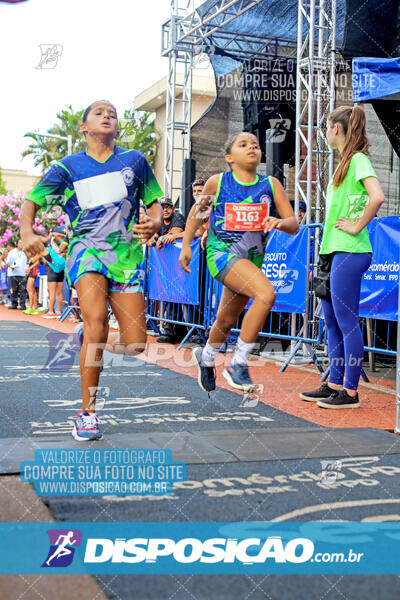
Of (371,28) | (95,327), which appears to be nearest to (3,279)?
(371,28)

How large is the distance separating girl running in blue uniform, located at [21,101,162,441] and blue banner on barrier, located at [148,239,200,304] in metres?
4.83

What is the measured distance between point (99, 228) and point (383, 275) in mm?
3314

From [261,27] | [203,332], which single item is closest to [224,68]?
[261,27]

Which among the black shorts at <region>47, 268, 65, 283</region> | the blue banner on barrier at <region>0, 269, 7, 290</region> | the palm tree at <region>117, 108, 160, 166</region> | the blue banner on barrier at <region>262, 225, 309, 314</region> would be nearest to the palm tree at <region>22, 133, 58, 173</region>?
the palm tree at <region>117, 108, 160, 166</region>

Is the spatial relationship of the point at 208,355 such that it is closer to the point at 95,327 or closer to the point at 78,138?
the point at 95,327

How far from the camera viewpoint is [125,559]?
2.25 meters

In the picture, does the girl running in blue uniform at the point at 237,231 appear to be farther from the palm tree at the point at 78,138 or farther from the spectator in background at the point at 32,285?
the palm tree at the point at 78,138

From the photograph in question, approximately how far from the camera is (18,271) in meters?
18.5

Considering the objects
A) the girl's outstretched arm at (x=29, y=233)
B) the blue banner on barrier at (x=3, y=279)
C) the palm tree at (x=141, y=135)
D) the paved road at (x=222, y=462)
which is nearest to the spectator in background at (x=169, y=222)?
the paved road at (x=222, y=462)

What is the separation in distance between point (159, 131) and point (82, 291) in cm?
3698

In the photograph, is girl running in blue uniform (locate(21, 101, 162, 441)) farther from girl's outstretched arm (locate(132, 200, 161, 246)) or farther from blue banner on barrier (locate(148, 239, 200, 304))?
blue banner on barrier (locate(148, 239, 200, 304))

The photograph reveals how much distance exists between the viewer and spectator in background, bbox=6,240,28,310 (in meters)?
18.5

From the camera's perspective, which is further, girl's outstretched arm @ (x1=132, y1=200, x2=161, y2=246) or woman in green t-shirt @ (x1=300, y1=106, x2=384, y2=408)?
woman in green t-shirt @ (x1=300, y1=106, x2=384, y2=408)

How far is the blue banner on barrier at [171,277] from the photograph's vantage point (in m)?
9.11
